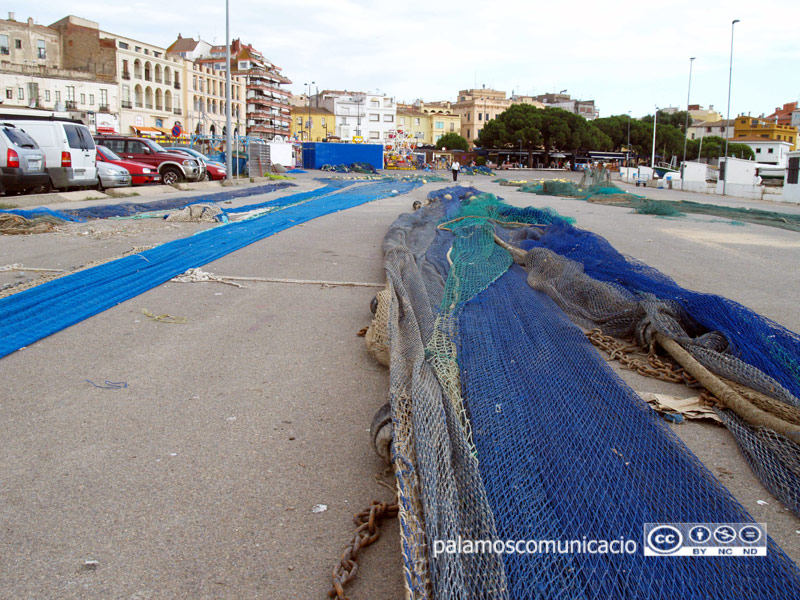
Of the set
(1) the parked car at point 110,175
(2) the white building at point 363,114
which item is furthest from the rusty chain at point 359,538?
(2) the white building at point 363,114

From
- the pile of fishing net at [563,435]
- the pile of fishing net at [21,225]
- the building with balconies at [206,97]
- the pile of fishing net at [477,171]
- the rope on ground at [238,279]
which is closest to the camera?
the pile of fishing net at [563,435]

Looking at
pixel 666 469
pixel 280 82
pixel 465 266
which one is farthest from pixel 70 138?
pixel 280 82

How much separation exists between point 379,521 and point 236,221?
34.9ft

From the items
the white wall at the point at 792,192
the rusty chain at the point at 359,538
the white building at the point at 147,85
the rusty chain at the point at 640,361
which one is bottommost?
the rusty chain at the point at 359,538

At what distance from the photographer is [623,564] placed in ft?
7.54

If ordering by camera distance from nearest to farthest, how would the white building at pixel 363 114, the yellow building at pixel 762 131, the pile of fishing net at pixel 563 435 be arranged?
1. the pile of fishing net at pixel 563 435
2. the white building at pixel 363 114
3. the yellow building at pixel 762 131

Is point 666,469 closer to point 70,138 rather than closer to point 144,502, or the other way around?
point 144,502

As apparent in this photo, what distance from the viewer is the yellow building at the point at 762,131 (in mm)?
125125

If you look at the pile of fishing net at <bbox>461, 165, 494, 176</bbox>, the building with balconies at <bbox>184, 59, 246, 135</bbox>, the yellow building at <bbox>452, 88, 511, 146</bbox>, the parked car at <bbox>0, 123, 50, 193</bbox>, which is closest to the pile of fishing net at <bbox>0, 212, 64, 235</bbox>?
the parked car at <bbox>0, 123, 50, 193</bbox>

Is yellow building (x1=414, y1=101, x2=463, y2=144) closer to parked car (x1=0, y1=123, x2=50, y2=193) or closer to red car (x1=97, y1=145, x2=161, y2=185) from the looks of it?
red car (x1=97, y1=145, x2=161, y2=185)

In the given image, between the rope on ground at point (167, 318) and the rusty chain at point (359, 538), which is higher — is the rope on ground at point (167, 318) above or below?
above

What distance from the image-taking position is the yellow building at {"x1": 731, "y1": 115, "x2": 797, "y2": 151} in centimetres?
12512

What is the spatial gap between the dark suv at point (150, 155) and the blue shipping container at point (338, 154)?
120 ft

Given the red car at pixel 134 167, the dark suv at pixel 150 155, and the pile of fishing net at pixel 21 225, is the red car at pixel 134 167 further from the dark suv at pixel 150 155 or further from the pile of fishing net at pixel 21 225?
→ the pile of fishing net at pixel 21 225
